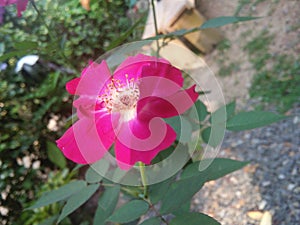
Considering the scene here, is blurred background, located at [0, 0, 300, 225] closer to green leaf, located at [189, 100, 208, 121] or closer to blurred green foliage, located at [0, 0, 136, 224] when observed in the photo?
blurred green foliage, located at [0, 0, 136, 224]

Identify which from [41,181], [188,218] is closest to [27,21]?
[41,181]

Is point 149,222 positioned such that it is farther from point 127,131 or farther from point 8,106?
point 8,106

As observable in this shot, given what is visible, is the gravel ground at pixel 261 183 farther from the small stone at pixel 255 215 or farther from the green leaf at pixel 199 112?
the green leaf at pixel 199 112

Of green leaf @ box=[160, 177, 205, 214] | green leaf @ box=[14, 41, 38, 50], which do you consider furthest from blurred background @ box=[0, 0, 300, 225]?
green leaf @ box=[160, 177, 205, 214]

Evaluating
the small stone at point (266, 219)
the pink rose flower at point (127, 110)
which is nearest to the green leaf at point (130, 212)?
the pink rose flower at point (127, 110)

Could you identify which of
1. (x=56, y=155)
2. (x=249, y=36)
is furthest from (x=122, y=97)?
(x=249, y=36)

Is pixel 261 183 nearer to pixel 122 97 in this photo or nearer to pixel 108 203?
pixel 108 203
